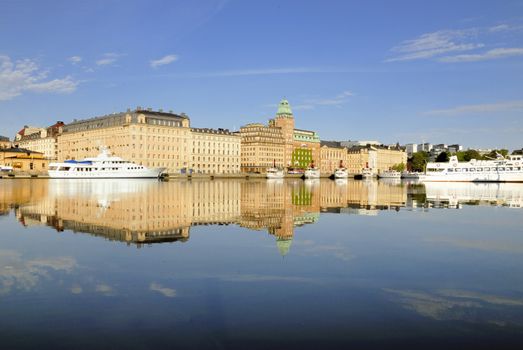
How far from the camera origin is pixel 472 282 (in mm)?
12516

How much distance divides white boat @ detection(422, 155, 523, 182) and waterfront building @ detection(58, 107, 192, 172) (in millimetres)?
85816

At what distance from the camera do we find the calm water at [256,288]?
8.45m

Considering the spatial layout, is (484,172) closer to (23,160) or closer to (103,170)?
(103,170)

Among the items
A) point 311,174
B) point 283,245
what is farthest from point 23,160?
point 283,245

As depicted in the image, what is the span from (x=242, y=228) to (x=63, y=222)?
958 centimetres

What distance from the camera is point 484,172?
451 feet

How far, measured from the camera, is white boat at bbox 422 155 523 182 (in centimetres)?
13388

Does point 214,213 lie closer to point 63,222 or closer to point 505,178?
point 63,222

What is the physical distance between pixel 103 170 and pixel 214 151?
6442 cm

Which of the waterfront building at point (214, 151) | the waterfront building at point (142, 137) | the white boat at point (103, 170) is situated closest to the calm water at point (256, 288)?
the white boat at point (103, 170)

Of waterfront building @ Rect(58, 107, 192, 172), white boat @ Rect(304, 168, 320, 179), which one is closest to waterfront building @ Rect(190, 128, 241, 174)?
waterfront building @ Rect(58, 107, 192, 172)

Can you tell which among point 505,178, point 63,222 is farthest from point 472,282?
point 505,178

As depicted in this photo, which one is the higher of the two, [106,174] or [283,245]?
[106,174]

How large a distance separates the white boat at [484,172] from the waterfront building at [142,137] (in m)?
85.8
